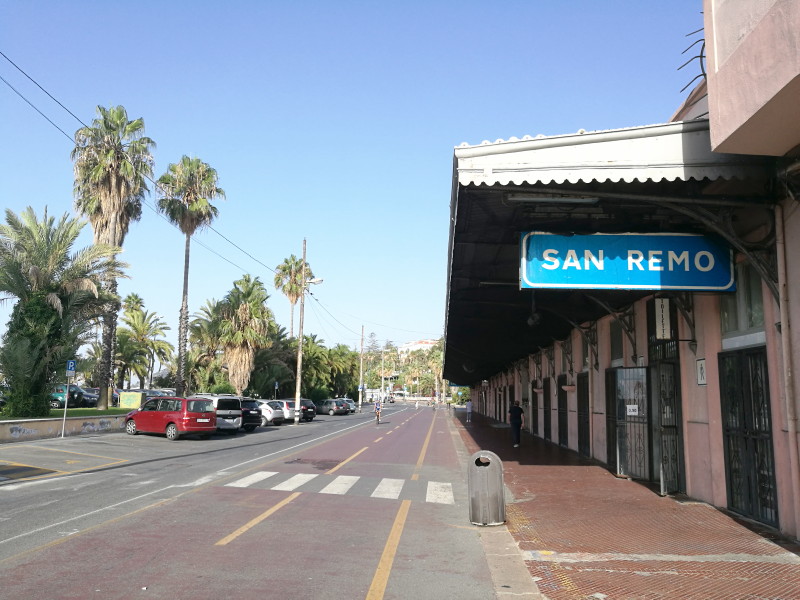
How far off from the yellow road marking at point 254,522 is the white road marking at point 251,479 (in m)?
1.77

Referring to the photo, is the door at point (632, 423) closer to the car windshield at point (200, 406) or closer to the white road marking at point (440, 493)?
the white road marking at point (440, 493)

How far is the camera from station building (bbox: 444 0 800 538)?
23.5 ft

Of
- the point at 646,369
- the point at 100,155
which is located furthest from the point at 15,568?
the point at 100,155

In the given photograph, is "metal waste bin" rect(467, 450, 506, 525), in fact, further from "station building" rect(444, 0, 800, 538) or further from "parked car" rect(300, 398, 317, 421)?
"parked car" rect(300, 398, 317, 421)

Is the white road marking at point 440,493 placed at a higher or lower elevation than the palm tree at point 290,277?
lower

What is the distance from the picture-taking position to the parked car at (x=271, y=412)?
3753cm

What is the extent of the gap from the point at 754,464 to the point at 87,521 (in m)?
9.27

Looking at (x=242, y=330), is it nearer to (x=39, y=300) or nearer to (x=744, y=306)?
(x=39, y=300)

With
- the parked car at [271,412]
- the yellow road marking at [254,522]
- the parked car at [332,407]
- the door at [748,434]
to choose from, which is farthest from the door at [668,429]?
the parked car at [332,407]

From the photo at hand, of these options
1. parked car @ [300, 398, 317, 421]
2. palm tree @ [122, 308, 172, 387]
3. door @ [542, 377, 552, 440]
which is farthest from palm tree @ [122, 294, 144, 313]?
door @ [542, 377, 552, 440]

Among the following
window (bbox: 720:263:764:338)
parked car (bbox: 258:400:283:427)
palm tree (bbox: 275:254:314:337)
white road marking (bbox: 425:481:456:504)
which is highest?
palm tree (bbox: 275:254:314:337)

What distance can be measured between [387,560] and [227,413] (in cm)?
2291

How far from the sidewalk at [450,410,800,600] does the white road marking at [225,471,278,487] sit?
17.0 ft

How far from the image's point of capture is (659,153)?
804 centimetres
